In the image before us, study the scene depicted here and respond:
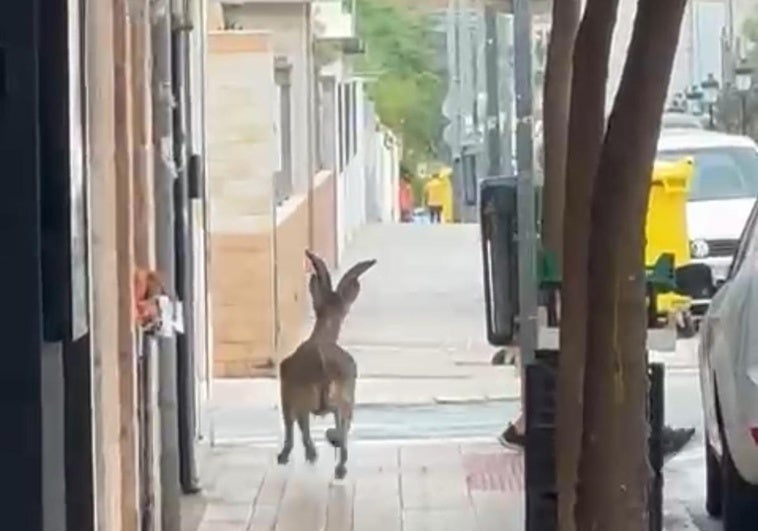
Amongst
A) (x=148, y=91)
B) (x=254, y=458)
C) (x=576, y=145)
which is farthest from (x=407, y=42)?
(x=576, y=145)

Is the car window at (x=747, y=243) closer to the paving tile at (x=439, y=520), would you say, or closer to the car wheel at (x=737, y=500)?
the car wheel at (x=737, y=500)

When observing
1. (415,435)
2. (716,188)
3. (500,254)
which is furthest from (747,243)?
(716,188)

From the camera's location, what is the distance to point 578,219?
15.0ft

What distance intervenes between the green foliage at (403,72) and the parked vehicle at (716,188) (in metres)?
2.67

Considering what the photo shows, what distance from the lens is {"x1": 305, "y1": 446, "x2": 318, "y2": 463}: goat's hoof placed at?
10.2 m

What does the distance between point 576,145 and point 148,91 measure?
9.84 feet

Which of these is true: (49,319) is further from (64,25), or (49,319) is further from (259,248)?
(259,248)

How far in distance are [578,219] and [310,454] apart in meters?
5.87

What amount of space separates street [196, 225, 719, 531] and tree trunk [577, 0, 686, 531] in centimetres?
461

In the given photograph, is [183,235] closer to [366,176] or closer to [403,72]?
[403,72]

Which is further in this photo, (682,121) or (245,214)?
(682,121)

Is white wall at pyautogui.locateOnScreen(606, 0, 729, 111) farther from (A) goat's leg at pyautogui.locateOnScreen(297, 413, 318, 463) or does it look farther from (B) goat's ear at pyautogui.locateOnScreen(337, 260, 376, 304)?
(A) goat's leg at pyautogui.locateOnScreen(297, 413, 318, 463)

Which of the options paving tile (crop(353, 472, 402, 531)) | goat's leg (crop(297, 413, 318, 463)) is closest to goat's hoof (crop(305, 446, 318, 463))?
goat's leg (crop(297, 413, 318, 463))

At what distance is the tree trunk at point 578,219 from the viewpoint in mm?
4273
